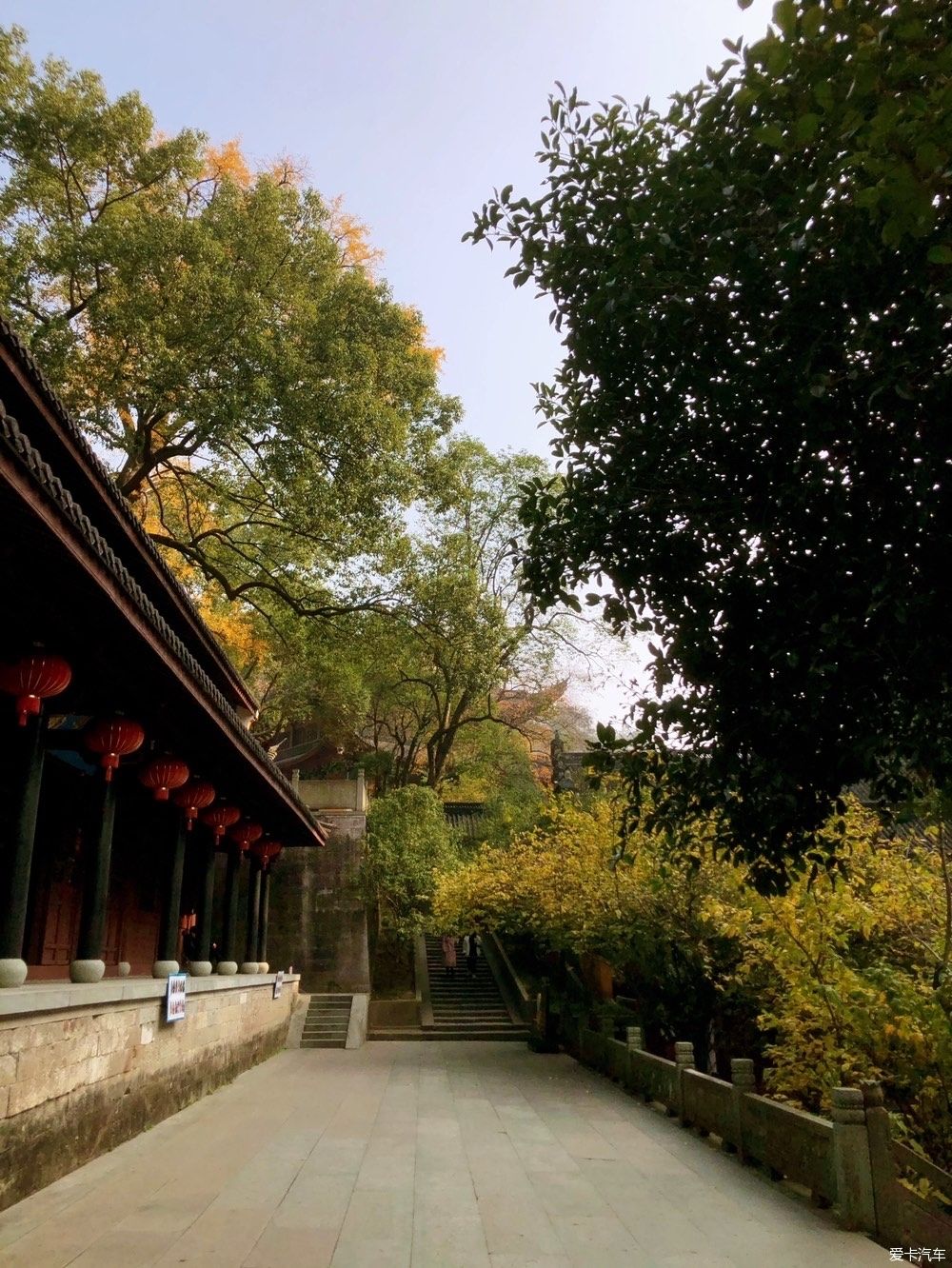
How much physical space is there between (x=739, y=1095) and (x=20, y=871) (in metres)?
5.00

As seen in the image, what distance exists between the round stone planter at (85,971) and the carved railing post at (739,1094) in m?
4.51

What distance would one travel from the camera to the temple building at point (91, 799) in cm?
429

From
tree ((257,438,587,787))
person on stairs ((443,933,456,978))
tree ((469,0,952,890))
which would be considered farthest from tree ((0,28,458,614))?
person on stairs ((443,933,456,978))

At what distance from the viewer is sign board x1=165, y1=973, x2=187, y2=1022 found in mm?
6977

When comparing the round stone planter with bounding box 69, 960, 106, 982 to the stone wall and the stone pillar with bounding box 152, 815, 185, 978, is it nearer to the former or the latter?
the stone pillar with bounding box 152, 815, 185, 978

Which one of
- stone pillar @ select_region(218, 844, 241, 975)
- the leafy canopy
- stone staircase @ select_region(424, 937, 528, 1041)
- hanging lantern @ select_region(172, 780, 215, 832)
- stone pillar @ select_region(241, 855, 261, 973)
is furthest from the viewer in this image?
stone staircase @ select_region(424, 937, 528, 1041)

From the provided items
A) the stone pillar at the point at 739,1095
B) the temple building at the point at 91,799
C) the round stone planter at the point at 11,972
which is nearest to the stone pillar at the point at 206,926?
the temple building at the point at 91,799

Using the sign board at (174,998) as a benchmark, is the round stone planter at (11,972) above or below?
above

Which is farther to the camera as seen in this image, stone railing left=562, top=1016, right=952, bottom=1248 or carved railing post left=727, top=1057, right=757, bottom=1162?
carved railing post left=727, top=1057, right=757, bottom=1162

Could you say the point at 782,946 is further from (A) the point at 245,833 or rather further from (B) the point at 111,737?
(A) the point at 245,833

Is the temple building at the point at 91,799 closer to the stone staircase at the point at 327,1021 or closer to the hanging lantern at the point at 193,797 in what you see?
the hanging lantern at the point at 193,797

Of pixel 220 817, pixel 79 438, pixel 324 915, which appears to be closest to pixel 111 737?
pixel 79 438

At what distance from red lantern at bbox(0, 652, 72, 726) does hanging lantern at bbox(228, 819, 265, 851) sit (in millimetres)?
6455

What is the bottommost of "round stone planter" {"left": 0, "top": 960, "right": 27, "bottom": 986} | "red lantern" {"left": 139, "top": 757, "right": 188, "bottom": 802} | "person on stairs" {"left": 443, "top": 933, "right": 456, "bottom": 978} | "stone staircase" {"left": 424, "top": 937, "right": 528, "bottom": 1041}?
"stone staircase" {"left": 424, "top": 937, "right": 528, "bottom": 1041}
